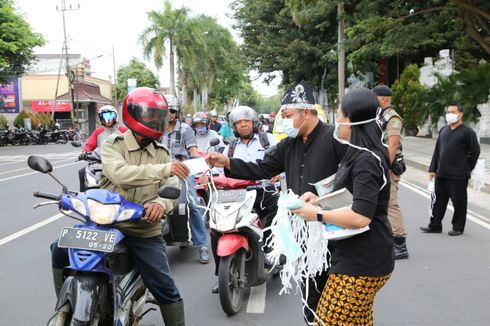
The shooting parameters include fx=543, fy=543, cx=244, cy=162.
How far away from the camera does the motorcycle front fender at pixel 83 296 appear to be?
2.83 m

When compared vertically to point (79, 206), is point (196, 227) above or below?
below

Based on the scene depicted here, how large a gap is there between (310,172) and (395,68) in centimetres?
3274

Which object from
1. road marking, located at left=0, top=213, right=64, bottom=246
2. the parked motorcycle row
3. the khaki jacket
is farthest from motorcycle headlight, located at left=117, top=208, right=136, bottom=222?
the parked motorcycle row

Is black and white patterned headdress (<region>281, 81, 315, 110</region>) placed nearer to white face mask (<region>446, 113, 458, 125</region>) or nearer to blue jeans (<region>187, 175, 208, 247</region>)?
blue jeans (<region>187, 175, 208, 247</region>)

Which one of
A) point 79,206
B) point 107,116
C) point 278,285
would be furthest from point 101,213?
point 107,116

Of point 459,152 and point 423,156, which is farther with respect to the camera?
point 423,156

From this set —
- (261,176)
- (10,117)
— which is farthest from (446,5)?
(10,117)

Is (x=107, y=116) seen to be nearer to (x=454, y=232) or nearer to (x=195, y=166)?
(x=195, y=166)

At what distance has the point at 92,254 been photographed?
2.92 meters

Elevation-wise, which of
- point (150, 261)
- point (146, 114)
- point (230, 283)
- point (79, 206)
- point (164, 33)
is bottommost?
point (230, 283)

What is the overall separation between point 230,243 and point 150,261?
1.22 meters

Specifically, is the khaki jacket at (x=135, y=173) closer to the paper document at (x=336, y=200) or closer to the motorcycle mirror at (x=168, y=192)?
the motorcycle mirror at (x=168, y=192)

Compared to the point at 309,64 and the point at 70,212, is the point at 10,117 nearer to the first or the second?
the point at 309,64

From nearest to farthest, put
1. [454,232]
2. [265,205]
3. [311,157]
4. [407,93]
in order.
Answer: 1. [311,157]
2. [265,205]
3. [454,232]
4. [407,93]
